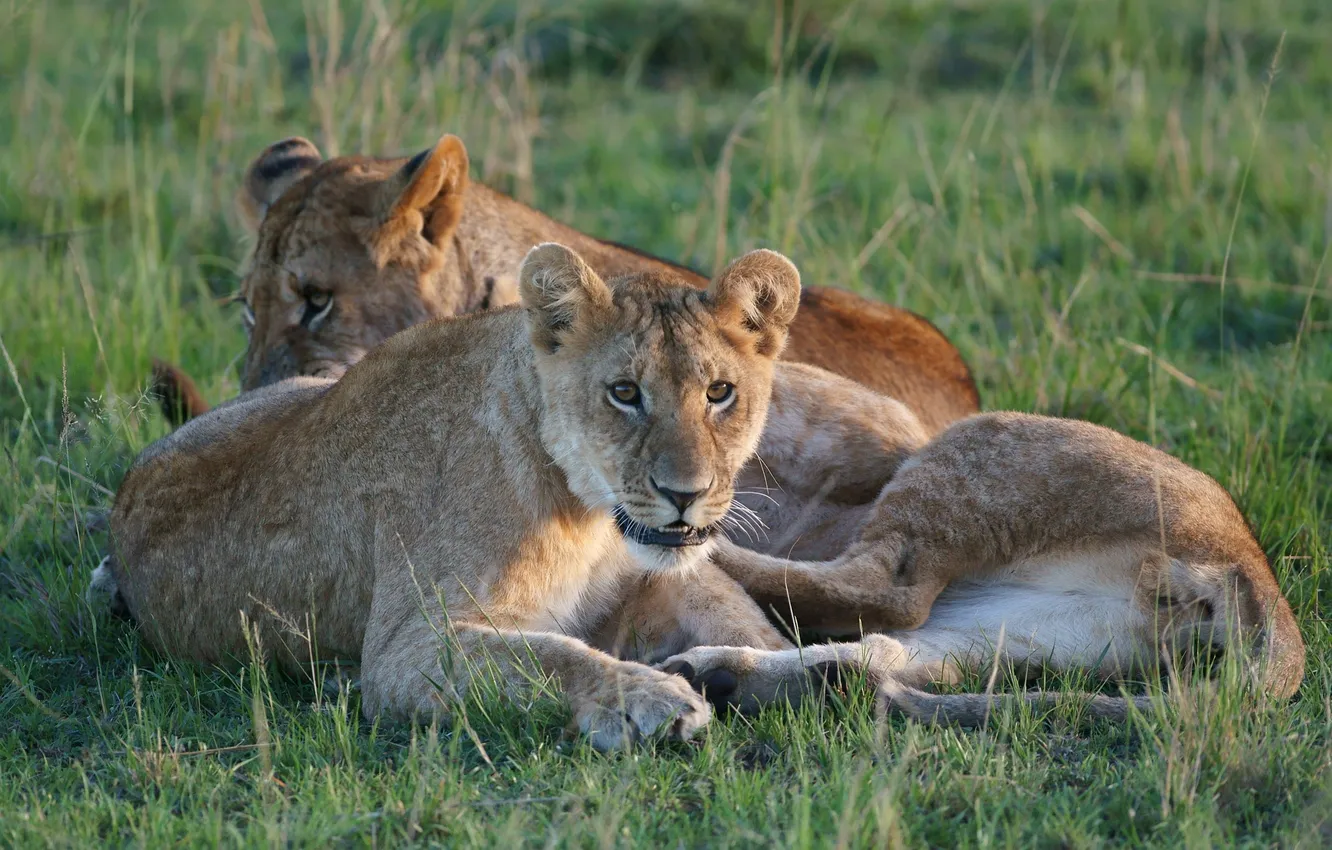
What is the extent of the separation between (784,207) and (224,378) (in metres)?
2.57

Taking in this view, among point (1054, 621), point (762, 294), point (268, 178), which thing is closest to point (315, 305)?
point (268, 178)

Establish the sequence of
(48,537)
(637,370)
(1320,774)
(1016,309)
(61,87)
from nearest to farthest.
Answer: (1320,774), (637,370), (48,537), (1016,309), (61,87)

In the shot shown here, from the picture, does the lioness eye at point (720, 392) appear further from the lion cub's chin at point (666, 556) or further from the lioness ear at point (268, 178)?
the lioness ear at point (268, 178)

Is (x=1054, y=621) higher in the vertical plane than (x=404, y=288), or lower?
lower

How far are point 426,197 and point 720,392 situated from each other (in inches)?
74.4

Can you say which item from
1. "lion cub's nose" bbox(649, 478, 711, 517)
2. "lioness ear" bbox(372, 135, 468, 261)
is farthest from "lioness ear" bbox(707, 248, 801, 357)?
"lioness ear" bbox(372, 135, 468, 261)

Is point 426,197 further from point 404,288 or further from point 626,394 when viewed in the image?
point 626,394

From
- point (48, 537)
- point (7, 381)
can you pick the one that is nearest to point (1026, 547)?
point (48, 537)

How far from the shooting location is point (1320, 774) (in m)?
3.02

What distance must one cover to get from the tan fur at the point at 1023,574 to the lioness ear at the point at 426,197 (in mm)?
1732

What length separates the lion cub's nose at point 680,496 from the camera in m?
3.44

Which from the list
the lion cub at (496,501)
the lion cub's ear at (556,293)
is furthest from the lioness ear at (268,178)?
the lion cub's ear at (556,293)

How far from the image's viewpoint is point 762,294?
381cm

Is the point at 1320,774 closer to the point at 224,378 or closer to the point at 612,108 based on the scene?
the point at 224,378
